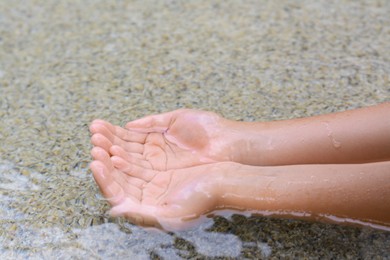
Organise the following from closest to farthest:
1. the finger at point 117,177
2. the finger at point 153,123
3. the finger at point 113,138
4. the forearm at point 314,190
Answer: the forearm at point 314,190 → the finger at point 117,177 → the finger at point 113,138 → the finger at point 153,123

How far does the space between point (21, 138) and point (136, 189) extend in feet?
1.90

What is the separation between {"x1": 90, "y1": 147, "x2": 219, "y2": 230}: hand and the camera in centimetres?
158

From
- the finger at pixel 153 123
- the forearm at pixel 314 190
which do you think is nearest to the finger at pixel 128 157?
the finger at pixel 153 123

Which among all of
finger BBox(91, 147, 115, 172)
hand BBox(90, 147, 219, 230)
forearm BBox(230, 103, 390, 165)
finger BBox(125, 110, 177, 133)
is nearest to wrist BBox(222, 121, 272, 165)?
forearm BBox(230, 103, 390, 165)

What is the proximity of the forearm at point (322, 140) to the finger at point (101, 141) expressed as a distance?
0.42m

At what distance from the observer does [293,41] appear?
8.04 feet

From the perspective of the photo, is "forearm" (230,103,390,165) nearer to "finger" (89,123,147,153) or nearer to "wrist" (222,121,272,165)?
"wrist" (222,121,272,165)

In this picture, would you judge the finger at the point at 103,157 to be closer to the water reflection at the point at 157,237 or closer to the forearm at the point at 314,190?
the water reflection at the point at 157,237

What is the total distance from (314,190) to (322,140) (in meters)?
0.19

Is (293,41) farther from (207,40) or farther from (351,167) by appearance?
(351,167)

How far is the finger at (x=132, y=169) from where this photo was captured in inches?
66.2

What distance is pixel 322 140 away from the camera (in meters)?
1.66

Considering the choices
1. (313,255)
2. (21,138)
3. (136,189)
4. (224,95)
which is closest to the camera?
(313,255)

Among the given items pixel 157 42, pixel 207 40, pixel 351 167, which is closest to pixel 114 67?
pixel 157 42
